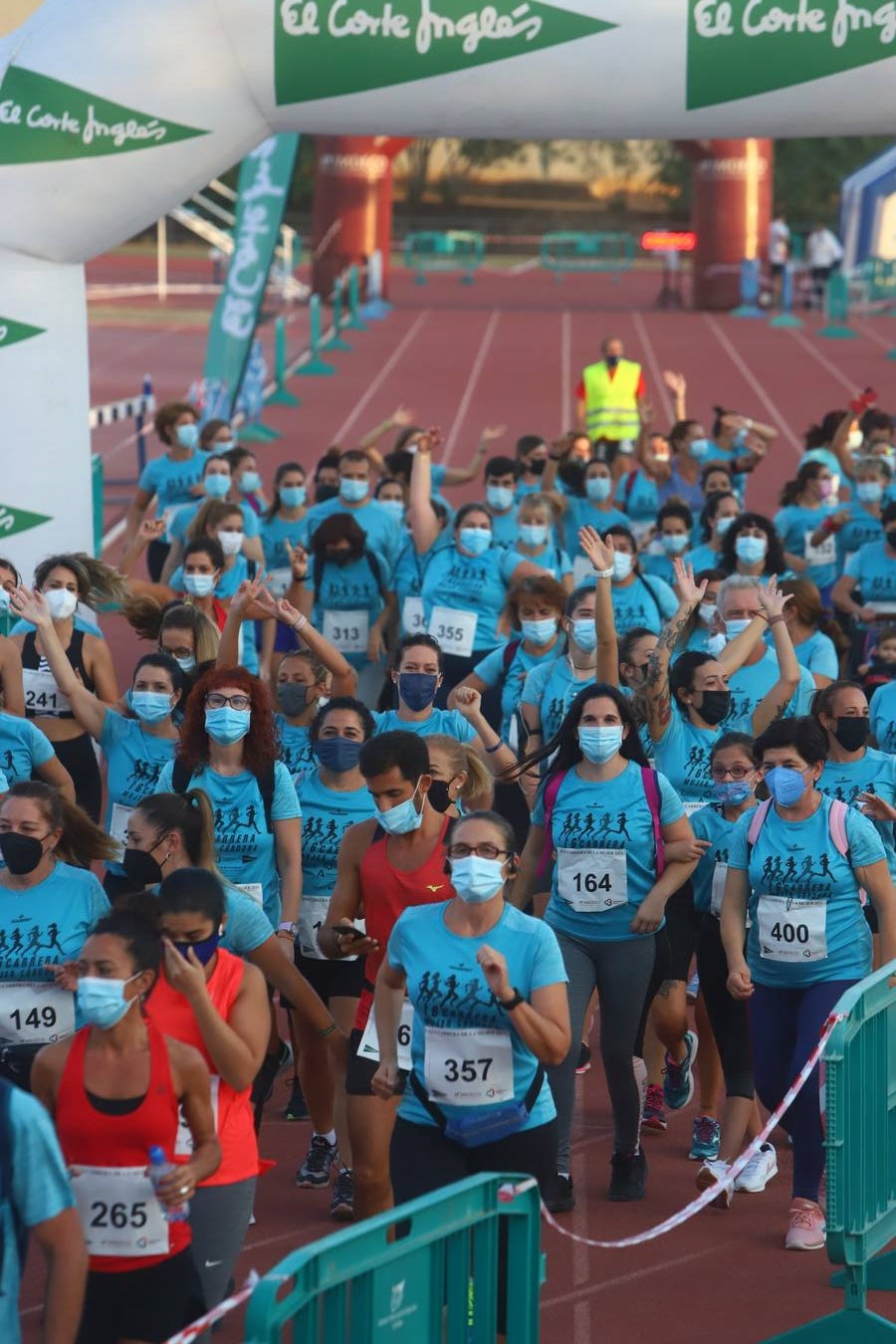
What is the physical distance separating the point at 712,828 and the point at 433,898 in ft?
4.36

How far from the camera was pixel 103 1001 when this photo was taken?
4.70 metres

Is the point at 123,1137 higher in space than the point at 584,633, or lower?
lower

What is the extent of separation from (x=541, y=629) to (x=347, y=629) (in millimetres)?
2025

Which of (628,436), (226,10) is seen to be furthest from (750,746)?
(628,436)

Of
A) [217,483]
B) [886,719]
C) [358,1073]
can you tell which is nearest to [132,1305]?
[358,1073]

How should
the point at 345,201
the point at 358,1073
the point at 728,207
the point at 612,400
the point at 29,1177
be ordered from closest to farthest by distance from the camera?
the point at 29,1177, the point at 358,1073, the point at 612,400, the point at 345,201, the point at 728,207

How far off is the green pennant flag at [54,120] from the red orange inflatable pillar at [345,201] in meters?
29.2

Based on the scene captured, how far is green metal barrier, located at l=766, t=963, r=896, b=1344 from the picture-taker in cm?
557

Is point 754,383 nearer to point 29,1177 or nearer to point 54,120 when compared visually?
point 54,120

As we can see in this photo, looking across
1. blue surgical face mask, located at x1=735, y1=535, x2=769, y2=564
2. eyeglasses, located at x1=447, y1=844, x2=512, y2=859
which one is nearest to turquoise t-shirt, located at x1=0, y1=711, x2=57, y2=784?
eyeglasses, located at x1=447, y1=844, x2=512, y2=859

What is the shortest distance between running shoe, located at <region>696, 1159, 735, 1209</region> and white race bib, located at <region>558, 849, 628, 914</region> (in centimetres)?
92

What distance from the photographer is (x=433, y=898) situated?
6273 millimetres

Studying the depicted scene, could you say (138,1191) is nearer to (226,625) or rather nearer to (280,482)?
(226,625)

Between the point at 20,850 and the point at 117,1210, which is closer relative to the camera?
the point at 117,1210
